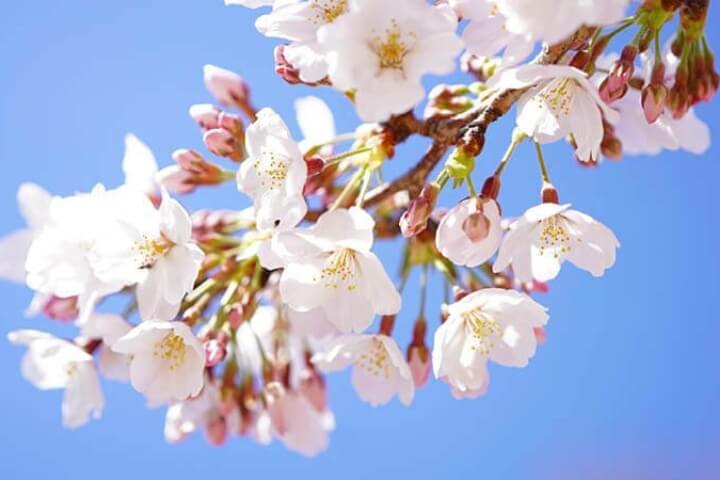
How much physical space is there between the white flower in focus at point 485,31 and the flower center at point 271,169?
0.26m

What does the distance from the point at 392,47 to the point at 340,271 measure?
0.93 feet

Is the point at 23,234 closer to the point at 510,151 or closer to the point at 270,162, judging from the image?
the point at 270,162

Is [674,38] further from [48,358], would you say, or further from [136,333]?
A: [48,358]

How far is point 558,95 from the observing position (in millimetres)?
1034

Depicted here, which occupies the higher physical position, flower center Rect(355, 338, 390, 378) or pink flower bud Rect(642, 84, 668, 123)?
pink flower bud Rect(642, 84, 668, 123)

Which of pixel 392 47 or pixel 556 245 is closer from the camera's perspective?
pixel 392 47

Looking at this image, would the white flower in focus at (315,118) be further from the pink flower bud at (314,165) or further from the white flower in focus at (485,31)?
the white flower in focus at (485,31)

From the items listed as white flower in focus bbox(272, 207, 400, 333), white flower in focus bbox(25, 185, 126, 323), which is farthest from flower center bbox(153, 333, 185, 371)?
white flower in focus bbox(272, 207, 400, 333)

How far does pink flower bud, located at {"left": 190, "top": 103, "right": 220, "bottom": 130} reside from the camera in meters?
1.24

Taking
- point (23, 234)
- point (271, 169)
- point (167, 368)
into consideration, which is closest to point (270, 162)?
point (271, 169)

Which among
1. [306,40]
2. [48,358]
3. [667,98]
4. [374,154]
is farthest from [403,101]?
[48,358]

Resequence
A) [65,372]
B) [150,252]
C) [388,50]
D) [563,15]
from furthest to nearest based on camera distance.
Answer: [65,372]
[150,252]
[388,50]
[563,15]

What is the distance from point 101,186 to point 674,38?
762 millimetres

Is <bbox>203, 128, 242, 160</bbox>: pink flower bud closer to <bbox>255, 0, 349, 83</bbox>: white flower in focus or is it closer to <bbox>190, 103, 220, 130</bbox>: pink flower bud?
<bbox>190, 103, 220, 130</bbox>: pink flower bud
